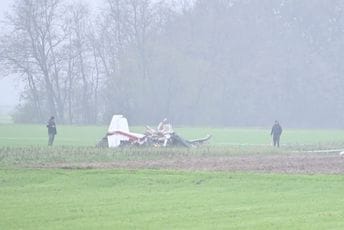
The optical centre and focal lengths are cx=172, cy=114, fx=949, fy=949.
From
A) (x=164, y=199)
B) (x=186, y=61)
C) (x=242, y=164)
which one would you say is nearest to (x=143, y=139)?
(x=242, y=164)

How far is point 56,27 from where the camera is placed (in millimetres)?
89562

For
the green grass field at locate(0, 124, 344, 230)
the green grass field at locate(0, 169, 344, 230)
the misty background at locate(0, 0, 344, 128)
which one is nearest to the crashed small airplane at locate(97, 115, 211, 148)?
the green grass field at locate(0, 124, 344, 230)

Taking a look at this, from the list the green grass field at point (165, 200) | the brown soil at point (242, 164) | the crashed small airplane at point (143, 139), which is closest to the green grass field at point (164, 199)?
the green grass field at point (165, 200)

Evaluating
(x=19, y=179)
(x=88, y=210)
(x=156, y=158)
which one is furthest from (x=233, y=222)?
(x=156, y=158)

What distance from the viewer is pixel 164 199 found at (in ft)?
63.9

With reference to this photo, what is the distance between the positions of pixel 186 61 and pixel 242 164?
2231 inches

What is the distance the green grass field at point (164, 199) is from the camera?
1580 cm

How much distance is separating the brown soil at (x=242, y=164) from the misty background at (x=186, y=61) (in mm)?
50477

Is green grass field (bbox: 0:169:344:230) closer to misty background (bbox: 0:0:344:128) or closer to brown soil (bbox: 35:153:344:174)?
brown soil (bbox: 35:153:344:174)

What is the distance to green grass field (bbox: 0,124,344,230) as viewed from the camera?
15.8 meters

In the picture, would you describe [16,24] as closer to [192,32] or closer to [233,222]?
[192,32]

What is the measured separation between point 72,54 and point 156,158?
57141 millimetres

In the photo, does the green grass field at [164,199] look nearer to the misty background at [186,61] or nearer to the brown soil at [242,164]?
the brown soil at [242,164]

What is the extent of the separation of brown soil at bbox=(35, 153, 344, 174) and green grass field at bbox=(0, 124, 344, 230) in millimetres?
1543
